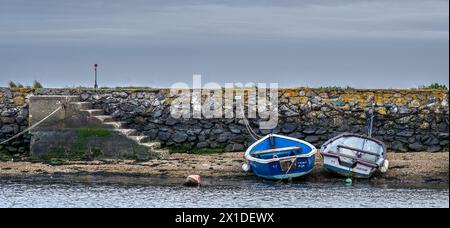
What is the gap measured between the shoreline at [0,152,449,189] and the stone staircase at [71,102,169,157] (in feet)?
1.87

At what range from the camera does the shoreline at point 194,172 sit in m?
41.2

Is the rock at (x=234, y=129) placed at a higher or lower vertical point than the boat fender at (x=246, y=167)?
higher

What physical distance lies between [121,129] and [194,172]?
294 cm

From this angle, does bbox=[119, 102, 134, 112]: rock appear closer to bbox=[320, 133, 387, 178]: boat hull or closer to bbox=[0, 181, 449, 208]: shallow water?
bbox=[0, 181, 449, 208]: shallow water

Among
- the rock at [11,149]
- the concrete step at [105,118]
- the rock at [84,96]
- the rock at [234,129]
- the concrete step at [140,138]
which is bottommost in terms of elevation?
the rock at [11,149]

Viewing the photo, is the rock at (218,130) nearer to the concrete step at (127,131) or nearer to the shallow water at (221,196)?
the concrete step at (127,131)

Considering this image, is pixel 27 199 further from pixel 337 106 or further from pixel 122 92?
pixel 337 106

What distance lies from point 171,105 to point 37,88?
4021 mm

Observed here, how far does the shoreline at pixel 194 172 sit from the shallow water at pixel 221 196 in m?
0.66

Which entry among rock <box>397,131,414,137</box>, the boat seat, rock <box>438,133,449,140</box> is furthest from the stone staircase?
rock <box>438,133,449,140</box>

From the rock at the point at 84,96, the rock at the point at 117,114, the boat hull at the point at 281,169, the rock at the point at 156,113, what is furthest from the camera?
the rock at the point at 84,96

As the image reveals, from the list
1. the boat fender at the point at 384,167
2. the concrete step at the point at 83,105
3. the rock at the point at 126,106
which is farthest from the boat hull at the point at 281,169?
the concrete step at the point at 83,105

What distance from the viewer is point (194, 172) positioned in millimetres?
42000

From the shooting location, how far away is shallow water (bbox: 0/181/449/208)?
38000mm
